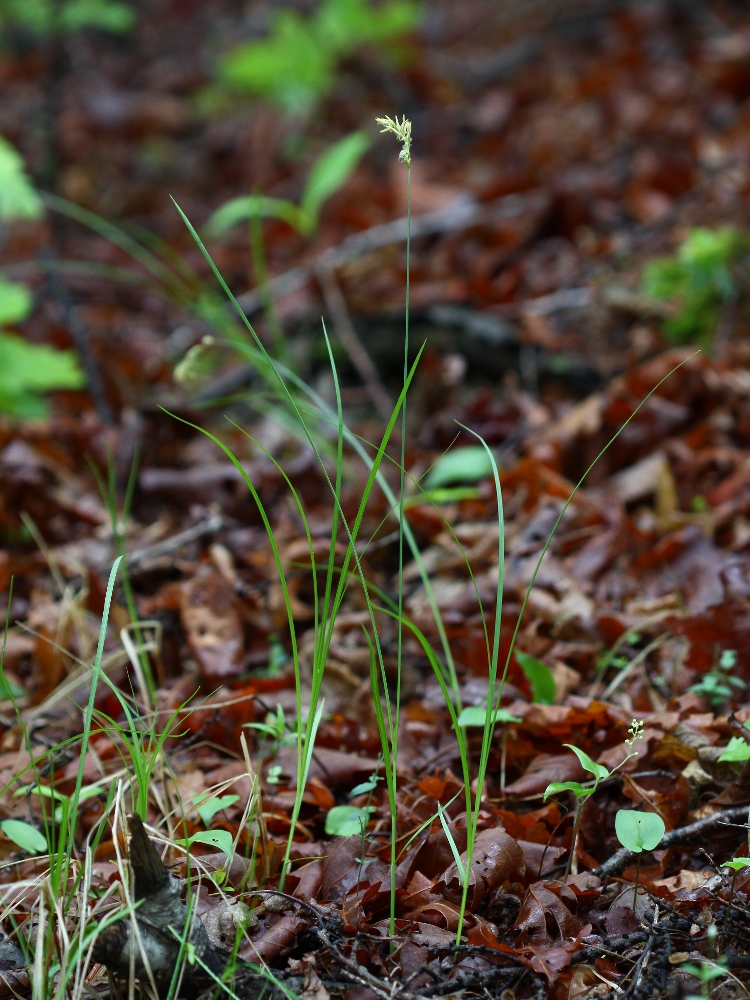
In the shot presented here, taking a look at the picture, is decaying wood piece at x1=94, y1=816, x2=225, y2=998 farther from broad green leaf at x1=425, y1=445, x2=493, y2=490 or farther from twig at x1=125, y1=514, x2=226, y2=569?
broad green leaf at x1=425, y1=445, x2=493, y2=490

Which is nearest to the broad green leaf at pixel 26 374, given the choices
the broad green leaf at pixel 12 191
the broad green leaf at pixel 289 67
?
the broad green leaf at pixel 12 191

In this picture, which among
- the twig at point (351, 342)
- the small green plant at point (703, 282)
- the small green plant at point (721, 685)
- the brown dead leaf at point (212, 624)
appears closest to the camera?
the small green plant at point (721, 685)

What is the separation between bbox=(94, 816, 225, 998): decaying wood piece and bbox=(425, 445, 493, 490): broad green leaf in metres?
1.56

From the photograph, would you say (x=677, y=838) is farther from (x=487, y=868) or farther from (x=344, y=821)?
(x=344, y=821)

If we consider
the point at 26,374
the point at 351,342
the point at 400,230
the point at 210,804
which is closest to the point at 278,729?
the point at 210,804

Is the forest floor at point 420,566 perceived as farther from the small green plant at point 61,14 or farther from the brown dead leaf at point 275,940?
the small green plant at point 61,14

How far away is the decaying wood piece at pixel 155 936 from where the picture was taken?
113 cm

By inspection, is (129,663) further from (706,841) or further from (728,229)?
(728,229)

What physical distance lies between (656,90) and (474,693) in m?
4.29

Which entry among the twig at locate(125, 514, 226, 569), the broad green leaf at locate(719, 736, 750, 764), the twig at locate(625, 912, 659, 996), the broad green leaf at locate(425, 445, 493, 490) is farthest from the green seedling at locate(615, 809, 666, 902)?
the twig at locate(125, 514, 226, 569)

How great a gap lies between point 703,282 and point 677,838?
7.48 ft

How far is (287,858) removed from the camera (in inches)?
52.1

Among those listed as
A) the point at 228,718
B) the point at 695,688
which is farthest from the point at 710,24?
the point at 228,718

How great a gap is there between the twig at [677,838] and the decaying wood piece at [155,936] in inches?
25.0
